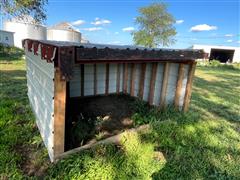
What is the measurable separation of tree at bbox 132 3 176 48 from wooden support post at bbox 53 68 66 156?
29.6 meters

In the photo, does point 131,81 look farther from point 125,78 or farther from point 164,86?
point 164,86

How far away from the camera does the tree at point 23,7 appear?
7.34 metres

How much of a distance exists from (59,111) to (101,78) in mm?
2415

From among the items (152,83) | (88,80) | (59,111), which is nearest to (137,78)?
(152,83)

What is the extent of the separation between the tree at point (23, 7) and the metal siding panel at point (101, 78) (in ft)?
16.0

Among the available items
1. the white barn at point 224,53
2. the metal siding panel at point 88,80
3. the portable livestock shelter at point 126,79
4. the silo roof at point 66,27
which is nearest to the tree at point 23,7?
the portable livestock shelter at point 126,79

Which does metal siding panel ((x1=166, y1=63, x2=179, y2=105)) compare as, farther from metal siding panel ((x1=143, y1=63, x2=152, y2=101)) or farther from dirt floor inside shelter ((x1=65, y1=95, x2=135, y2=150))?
dirt floor inside shelter ((x1=65, y1=95, x2=135, y2=150))

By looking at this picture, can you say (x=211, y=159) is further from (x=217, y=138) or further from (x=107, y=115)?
(x=107, y=115)

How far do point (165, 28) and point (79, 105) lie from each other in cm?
3074

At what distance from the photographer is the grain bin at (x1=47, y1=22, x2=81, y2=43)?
29516mm

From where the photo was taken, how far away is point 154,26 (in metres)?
31.3

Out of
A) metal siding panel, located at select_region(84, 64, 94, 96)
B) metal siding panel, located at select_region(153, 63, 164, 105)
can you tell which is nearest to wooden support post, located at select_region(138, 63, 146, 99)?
metal siding panel, located at select_region(153, 63, 164, 105)

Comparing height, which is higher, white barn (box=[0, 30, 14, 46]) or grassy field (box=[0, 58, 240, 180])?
white barn (box=[0, 30, 14, 46])

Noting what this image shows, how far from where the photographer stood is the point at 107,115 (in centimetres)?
379
